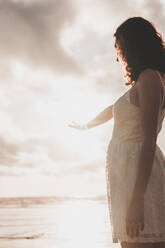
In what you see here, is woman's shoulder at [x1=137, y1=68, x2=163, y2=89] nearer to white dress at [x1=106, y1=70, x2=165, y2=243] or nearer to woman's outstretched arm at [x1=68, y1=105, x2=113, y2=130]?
white dress at [x1=106, y1=70, x2=165, y2=243]

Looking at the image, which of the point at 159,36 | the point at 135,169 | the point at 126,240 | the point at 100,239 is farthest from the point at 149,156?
the point at 100,239

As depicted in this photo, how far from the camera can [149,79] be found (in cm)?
198

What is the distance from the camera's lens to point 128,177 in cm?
205

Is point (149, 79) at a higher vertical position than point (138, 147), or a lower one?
higher

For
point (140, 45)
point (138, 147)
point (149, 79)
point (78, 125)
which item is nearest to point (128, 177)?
point (138, 147)

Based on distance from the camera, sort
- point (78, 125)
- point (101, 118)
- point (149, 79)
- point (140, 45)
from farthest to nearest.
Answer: point (78, 125) → point (101, 118) → point (140, 45) → point (149, 79)

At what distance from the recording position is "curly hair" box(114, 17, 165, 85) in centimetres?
212

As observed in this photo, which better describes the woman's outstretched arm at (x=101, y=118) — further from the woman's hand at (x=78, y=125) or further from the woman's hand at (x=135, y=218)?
the woman's hand at (x=135, y=218)

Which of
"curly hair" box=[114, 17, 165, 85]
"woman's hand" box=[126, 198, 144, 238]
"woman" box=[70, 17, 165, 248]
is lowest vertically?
"woman's hand" box=[126, 198, 144, 238]

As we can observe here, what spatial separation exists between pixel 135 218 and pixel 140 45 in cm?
100

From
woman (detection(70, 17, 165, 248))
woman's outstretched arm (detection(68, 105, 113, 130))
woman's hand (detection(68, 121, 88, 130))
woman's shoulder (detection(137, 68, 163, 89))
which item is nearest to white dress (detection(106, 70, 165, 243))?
woman (detection(70, 17, 165, 248))

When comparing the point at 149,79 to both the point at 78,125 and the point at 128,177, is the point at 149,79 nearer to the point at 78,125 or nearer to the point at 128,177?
the point at 128,177

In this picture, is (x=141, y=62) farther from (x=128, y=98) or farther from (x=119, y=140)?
(x=119, y=140)

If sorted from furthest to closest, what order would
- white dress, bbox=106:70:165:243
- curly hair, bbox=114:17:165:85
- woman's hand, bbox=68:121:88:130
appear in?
1. woman's hand, bbox=68:121:88:130
2. curly hair, bbox=114:17:165:85
3. white dress, bbox=106:70:165:243
